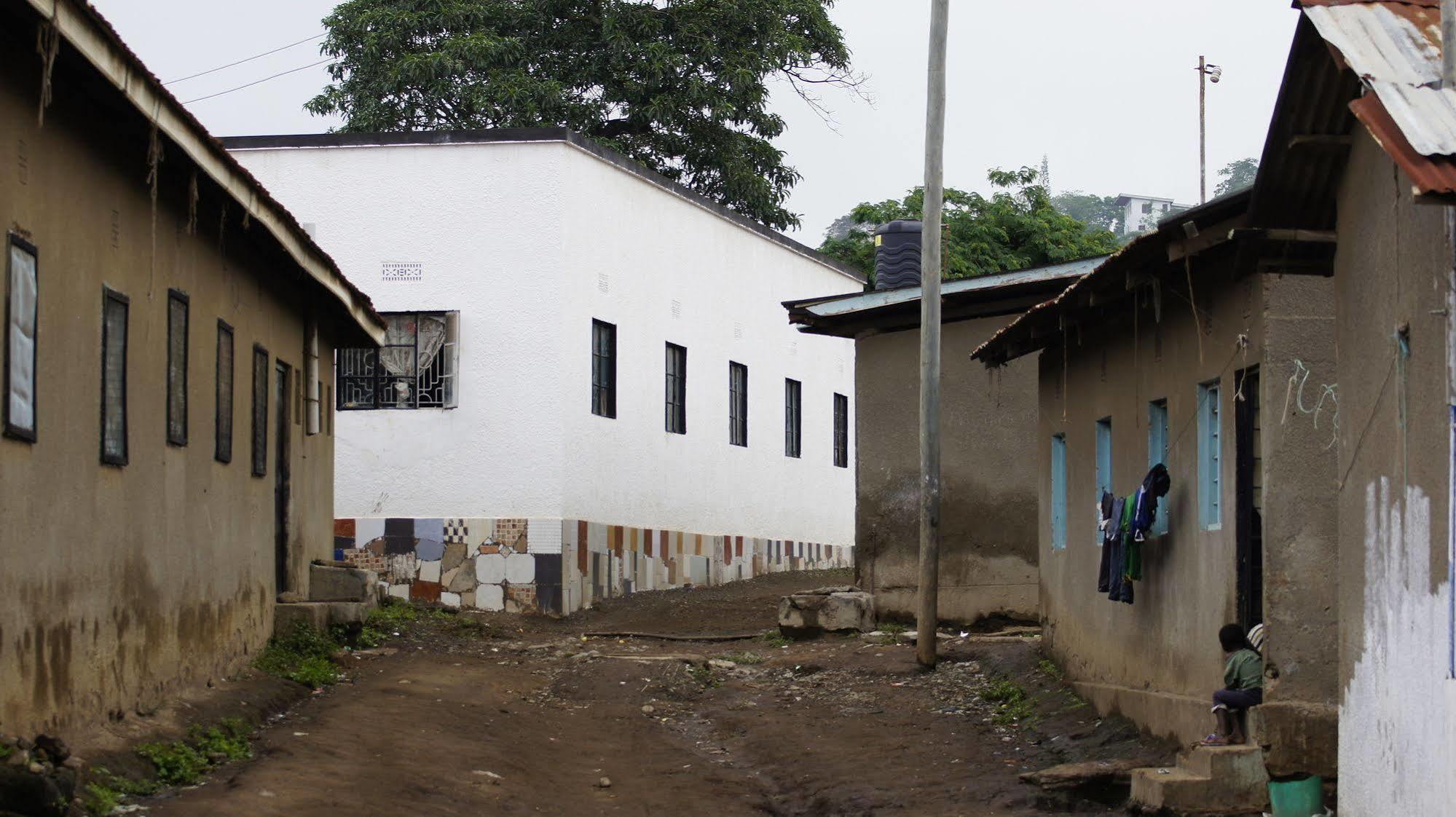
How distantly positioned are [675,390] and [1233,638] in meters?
16.2

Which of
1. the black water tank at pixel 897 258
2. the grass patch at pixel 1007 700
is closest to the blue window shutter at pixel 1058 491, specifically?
the grass patch at pixel 1007 700

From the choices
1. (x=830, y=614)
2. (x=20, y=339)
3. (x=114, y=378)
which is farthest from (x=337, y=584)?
(x=20, y=339)

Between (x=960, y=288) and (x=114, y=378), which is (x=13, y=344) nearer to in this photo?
(x=114, y=378)

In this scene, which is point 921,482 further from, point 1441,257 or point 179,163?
point 1441,257

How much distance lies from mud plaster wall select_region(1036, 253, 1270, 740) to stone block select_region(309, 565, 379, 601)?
6514 mm

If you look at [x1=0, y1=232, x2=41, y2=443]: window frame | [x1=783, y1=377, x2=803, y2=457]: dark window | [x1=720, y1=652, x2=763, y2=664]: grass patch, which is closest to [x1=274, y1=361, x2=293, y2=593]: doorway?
[x1=720, y1=652, x2=763, y2=664]: grass patch

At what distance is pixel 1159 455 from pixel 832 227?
8487 centimetres

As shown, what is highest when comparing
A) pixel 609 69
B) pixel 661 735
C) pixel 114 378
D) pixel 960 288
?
pixel 609 69

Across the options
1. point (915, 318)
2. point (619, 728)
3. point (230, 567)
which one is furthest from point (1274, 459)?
point (915, 318)

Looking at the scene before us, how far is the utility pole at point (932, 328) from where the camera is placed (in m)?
18.1

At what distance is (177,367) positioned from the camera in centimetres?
1279

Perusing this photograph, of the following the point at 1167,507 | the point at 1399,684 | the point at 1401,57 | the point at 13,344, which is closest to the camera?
the point at 1401,57

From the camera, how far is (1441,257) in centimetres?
756

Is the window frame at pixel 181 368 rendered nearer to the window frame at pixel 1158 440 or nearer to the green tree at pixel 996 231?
the window frame at pixel 1158 440
